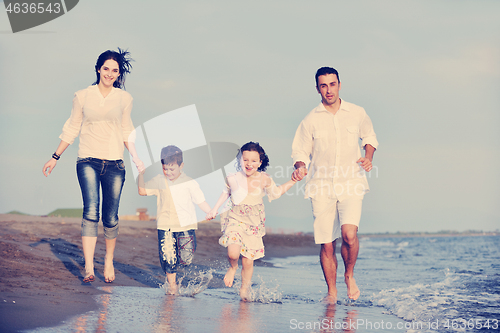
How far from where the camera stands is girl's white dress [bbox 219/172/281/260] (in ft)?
19.0

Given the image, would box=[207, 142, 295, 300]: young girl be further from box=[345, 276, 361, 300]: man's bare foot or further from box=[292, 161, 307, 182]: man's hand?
box=[345, 276, 361, 300]: man's bare foot

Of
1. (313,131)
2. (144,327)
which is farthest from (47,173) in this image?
(313,131)

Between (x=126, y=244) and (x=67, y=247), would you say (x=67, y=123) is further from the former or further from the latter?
(x=126, y=244)

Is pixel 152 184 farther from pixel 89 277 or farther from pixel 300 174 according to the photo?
pixel 300 174

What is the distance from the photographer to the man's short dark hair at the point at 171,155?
5980 mm

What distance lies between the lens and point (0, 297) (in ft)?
14.6

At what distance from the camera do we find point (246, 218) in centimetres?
586

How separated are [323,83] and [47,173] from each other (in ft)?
10.9

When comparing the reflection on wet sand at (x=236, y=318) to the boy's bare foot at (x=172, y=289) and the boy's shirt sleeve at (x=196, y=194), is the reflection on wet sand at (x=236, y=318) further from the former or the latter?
the boy's shirt sleeve at (x=196, y=194)

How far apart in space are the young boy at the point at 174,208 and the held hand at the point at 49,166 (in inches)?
39.1

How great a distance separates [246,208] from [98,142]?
1886mm

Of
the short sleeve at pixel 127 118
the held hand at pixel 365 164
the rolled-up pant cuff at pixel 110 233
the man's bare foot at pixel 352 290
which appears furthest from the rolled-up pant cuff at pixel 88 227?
the held hand at pixel 365 164

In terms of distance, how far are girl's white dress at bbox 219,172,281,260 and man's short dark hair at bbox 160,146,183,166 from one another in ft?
2.36

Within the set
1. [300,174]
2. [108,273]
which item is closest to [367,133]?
[300,174]
